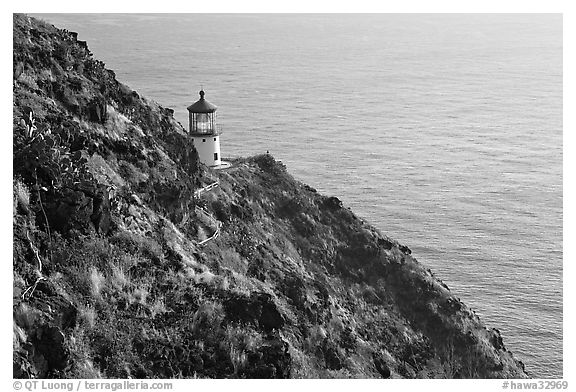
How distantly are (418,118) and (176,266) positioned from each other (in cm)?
8203

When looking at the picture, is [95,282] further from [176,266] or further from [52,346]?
[176,266]

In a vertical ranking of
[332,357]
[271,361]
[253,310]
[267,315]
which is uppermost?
[253,310]

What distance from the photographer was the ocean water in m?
54.8

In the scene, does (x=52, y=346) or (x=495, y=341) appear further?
(x=495, y=341)

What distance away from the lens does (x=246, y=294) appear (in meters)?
19.2

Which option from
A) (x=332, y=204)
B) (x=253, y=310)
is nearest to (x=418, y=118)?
(x=332, y=204)

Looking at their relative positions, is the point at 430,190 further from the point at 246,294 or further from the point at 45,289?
the point at 45,289

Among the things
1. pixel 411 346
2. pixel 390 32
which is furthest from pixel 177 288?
pixel 390 32

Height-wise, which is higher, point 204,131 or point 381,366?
point 204,131

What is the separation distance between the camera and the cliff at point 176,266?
49.7ft

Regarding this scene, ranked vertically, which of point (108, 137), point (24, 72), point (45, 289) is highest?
point (24, 72)

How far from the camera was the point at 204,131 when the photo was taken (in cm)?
3750

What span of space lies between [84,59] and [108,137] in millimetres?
4850

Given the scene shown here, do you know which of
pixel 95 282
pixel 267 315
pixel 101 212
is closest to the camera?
pixel 95 282
